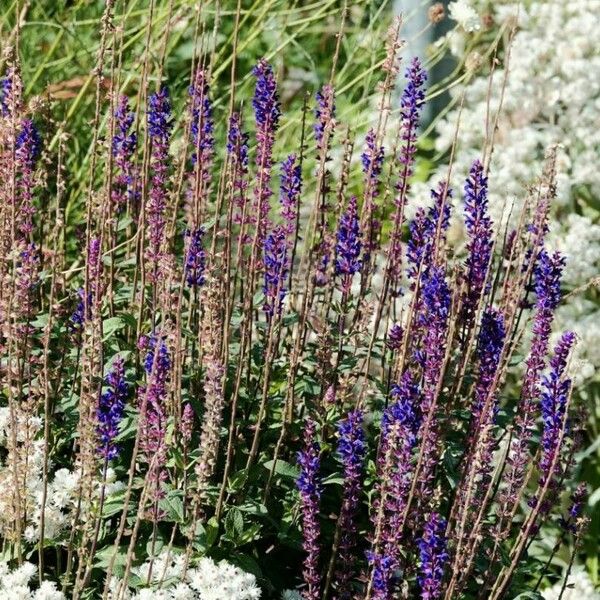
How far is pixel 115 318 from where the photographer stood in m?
2.83

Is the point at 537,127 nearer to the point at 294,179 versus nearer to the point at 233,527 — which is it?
the point at 294,179

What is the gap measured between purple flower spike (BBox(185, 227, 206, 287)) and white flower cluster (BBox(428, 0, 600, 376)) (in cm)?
178

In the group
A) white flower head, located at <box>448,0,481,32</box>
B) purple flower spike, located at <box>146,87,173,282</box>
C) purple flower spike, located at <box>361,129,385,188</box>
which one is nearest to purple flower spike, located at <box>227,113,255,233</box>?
purple flower spike, located at <box>146,87,173,282</box>

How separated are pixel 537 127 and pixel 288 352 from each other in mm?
2217

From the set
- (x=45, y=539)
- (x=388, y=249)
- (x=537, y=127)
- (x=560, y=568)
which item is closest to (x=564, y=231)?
(x=537, y=127)

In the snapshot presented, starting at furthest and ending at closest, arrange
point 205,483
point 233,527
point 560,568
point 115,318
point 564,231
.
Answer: point 564,231 < point 560,568 < point 115,318 < point 233,527 < point 205,483

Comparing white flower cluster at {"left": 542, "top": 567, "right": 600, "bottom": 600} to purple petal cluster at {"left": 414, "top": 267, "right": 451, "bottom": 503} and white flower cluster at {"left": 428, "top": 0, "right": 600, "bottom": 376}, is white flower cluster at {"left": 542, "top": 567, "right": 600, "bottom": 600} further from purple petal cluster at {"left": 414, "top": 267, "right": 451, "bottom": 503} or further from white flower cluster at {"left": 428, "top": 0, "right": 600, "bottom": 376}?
purple petal cluster at {"left": 414, "top": 267, "right": 451, "bottom": 503}

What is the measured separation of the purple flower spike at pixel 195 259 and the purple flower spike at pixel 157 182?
0.21 ft

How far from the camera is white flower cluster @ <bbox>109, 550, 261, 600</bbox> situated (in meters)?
2.32

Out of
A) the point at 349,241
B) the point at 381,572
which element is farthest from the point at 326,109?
the point at 381,572

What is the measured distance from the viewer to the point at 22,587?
93.6 inches

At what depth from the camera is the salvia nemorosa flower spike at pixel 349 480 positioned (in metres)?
2.46

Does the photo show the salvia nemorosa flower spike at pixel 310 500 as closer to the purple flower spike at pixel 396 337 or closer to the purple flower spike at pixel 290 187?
the purple flower spike at pixel 396 337

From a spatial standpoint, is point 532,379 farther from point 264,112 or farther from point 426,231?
point 264,112
